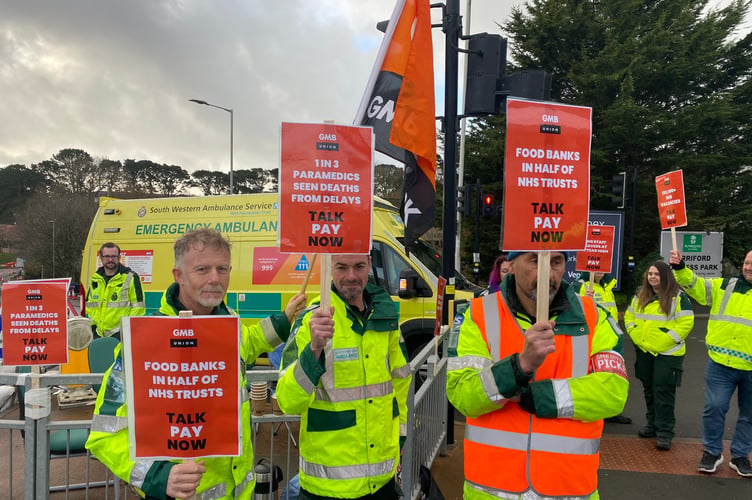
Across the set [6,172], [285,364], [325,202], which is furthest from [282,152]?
[6,172]

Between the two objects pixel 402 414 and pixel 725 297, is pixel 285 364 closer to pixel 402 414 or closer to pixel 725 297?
pixel 402 414

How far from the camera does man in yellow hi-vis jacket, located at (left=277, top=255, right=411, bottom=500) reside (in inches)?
91.2

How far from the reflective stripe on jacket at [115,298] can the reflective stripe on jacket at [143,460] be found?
568 centimetres

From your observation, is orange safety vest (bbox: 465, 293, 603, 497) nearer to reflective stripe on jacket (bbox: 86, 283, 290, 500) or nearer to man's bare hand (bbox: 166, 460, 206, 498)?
reflective stripe on jacket (bbox: 86, 283, 290, 500)

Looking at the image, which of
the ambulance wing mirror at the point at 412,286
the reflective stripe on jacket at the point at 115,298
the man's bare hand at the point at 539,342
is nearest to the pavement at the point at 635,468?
the ambulance wing mirror at the point at 412,286

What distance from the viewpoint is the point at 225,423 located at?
71.7 inches

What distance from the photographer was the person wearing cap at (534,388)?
191 cm

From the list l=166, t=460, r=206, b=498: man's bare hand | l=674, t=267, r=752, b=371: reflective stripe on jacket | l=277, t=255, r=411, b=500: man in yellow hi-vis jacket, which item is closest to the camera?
l=166, t=460, r=206, b=498: man's bare hand

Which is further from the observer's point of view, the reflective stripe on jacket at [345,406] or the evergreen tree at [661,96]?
the evergreen tree at [661,96]

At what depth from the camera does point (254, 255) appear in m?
7.88

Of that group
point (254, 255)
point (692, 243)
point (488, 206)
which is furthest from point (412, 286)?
point (692, 243)

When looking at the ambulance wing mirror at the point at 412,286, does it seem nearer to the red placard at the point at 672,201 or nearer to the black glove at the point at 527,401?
the red placard at the point at 672,201

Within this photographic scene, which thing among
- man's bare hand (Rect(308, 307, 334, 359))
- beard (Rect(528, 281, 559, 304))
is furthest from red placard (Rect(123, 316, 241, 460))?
beard (Rect(528, 281, 559, 304))

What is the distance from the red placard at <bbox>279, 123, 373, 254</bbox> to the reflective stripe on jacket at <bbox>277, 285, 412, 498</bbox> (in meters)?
0.39
